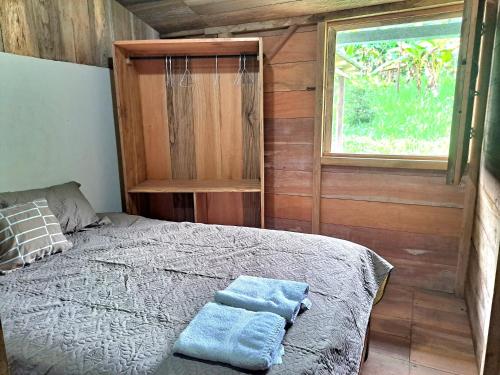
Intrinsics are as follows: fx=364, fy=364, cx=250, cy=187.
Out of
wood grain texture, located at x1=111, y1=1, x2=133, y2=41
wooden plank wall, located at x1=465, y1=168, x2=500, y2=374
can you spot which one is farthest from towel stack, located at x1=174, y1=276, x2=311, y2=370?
wood grain texture, located at x1=111, y1=1, x2=133, y2=41

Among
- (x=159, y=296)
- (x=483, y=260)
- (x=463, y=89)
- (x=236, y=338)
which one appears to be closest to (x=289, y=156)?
(x=463, y=89)

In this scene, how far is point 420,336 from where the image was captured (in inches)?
84.0

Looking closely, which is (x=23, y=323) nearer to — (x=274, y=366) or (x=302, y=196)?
(x=274, y=366)

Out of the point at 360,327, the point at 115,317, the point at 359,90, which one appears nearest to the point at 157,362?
the point at 115,317

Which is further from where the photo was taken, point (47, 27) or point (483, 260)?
point (47, 27)

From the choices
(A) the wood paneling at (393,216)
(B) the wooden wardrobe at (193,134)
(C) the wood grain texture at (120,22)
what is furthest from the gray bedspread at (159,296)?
(C) the wood grain texture at (120,22)

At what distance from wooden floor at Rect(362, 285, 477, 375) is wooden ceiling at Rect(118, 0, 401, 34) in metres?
2.01

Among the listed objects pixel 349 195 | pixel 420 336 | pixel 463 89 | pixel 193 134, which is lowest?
pixel 420 336

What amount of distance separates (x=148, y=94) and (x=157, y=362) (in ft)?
7.85

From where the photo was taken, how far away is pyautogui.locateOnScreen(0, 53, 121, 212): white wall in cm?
208

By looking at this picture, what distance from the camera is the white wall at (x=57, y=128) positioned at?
2.08 m

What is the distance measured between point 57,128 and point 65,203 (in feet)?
1.72

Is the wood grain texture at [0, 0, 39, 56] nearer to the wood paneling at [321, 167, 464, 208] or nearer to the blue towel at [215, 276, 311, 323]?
the blue towel at [215, 276, 311, 323]

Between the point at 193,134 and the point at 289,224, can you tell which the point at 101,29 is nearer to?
the point at 193,134
